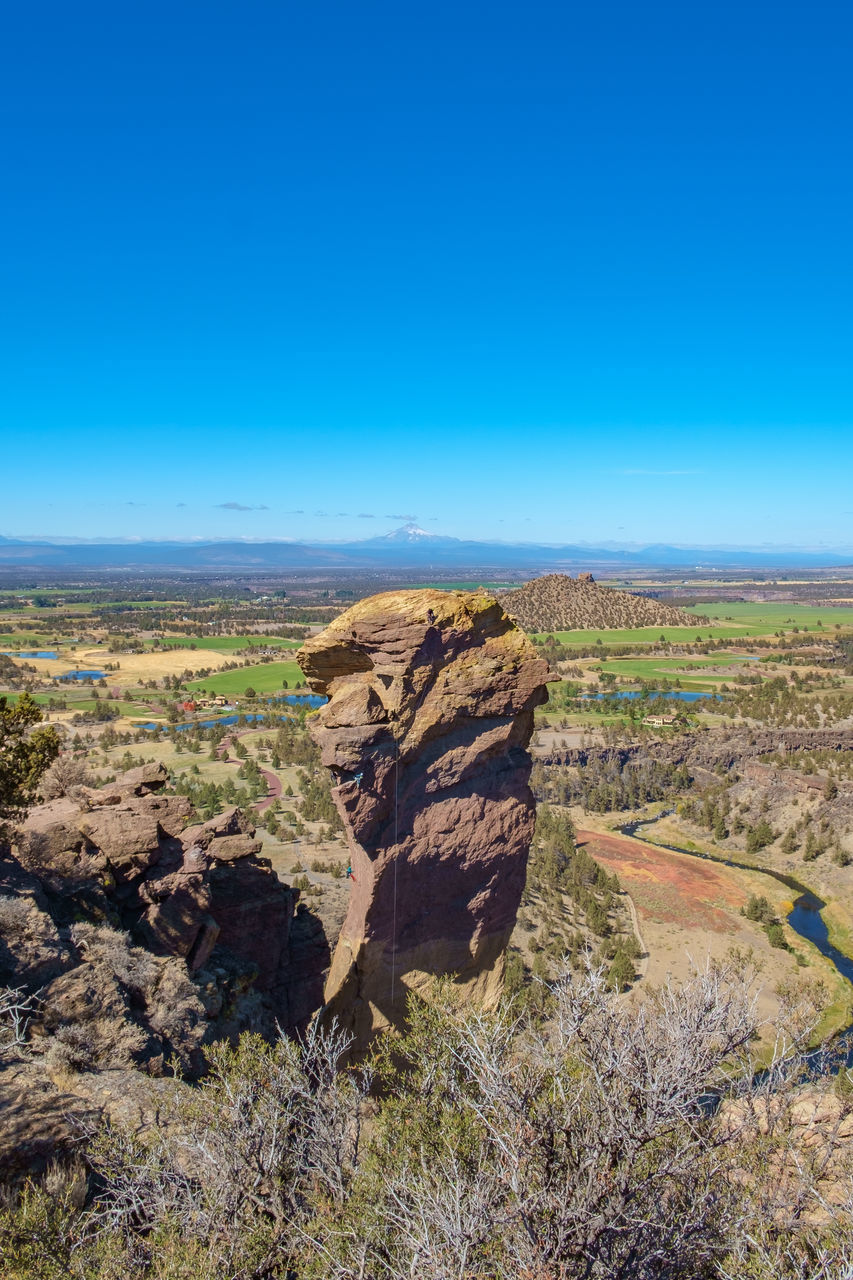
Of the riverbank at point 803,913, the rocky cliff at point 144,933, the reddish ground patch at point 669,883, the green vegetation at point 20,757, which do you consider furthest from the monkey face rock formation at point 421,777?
the reddish ground patch at point 669,883

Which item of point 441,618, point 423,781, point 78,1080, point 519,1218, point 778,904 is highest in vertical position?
point 441,618

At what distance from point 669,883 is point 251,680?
7574 centimetres

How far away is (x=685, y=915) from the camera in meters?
36.9

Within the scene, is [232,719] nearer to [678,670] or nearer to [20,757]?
[20,757]

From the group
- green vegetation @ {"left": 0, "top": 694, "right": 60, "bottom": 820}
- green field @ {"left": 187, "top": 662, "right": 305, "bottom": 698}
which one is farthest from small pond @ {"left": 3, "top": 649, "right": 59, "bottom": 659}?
green vegetation @ {"left": 0, "top": 694, "right": 60, "bottom": 820}

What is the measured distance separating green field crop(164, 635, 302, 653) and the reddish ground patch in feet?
321

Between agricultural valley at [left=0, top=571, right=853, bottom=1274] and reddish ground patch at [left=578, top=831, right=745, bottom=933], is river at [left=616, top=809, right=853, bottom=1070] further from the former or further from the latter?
reddish ground patch at [left=578, top=831, right=745, bottom=933]

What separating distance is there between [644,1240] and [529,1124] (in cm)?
147

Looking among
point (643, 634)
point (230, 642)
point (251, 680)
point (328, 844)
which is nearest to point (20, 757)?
point (328, 844)

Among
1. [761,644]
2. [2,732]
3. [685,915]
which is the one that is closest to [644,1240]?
[2,732]

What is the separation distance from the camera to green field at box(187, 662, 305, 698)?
98.4 meters

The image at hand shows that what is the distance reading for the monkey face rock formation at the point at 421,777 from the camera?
50.3ft

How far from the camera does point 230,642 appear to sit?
148 metres

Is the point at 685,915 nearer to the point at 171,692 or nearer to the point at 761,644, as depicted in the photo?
the point at 171,692
